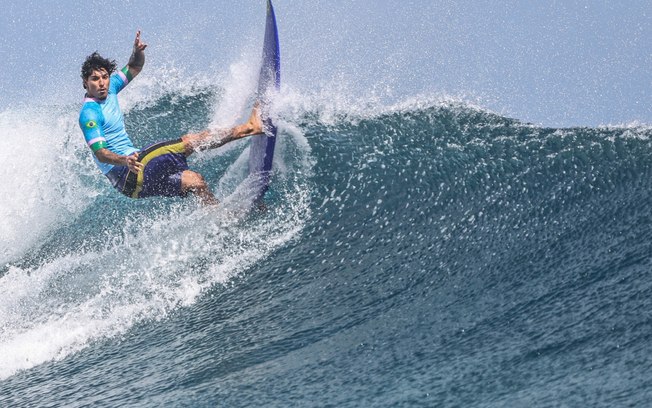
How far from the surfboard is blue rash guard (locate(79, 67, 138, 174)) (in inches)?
41.6

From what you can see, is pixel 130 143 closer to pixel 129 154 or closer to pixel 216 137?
pixel 129 154

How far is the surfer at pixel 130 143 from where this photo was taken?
566 cm

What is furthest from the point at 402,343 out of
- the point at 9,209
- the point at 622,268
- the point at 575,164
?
the point at 9,209

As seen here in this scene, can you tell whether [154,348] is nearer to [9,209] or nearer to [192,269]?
[192,269]

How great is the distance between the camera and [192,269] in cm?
586

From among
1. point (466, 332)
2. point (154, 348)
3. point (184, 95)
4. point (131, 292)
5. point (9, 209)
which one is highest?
point (184, 95)

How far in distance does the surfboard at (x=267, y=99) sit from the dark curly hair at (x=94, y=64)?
1.17 meters

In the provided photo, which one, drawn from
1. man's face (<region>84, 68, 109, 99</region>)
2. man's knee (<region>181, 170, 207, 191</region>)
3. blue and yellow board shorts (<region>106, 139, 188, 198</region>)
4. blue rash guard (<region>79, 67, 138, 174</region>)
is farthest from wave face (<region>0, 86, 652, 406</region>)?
man's face (<region>84, 68, 109, 99</region>)

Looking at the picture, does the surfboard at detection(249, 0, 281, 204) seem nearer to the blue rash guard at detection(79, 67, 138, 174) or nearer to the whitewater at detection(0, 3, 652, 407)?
the whitewater at detection(0, 3, 652, 407)

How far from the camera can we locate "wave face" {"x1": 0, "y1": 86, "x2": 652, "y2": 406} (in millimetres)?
3912

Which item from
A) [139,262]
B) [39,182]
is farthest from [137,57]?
[39,182]

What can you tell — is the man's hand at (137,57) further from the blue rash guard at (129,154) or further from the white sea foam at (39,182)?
the white sea foam at (39,182)

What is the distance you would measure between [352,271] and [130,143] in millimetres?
1923

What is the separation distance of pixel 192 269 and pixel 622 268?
9.61 feet
